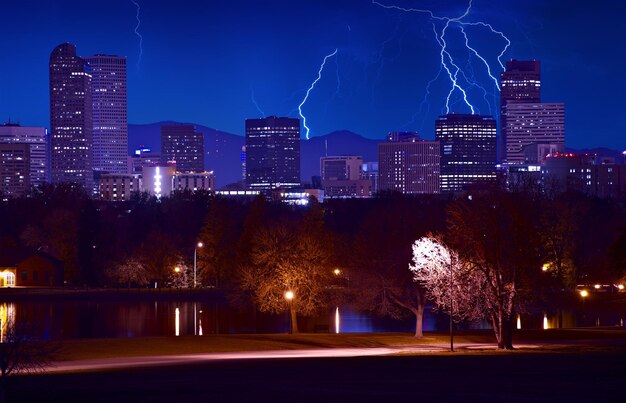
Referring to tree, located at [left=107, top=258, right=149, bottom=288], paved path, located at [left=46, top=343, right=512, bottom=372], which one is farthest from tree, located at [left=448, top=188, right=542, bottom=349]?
tree, located at [left=107, top=258, right=149, bottom=288]

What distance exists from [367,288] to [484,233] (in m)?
10.4

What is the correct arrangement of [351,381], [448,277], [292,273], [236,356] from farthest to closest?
1. [292,273]
2. [448,277]
3. [236,356]
4. [351,381]

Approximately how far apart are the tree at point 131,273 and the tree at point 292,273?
45216 millimetres

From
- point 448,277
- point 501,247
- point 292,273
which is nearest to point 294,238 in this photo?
point 292,273

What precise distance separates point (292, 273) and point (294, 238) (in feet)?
9.08

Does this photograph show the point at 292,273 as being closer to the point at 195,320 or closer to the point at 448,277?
the point at 448,277

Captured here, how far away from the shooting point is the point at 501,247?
5359 centimetres

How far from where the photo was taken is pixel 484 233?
176 ft

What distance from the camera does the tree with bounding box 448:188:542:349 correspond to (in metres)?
53.4

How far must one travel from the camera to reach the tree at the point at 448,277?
184ft

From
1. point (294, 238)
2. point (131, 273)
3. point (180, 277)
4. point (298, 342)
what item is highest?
point (294, 238)

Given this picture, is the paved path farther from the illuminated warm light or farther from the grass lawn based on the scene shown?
the illuminated warm light

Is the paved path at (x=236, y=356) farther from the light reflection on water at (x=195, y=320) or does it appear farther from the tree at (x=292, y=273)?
the light reflection on water at (x=195, y=320)

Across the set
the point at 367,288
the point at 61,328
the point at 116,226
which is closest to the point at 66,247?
the point at 116,226
